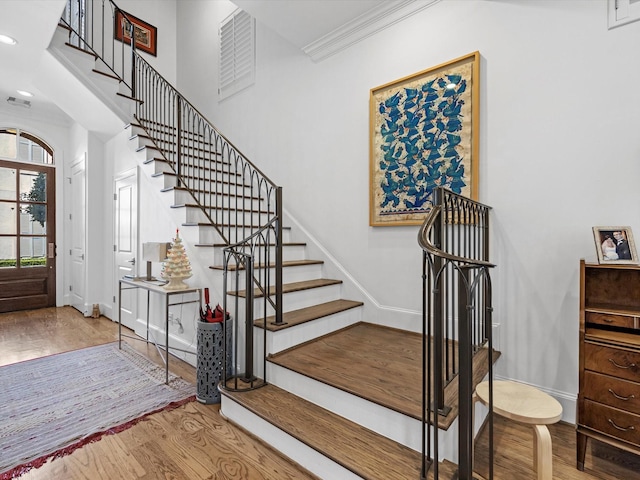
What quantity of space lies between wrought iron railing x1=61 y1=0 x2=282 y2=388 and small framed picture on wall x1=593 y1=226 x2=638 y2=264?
2.07m

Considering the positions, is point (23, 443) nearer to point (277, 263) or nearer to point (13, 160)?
point (277, 263)

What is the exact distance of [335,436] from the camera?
70.6 inches

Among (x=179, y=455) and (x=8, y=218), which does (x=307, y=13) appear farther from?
(x=8, y=218)

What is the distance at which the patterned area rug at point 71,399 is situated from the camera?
2016 millimetres

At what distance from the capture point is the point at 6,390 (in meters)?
2.72

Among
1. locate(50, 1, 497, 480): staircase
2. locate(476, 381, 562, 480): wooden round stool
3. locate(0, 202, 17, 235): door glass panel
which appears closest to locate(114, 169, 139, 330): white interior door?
locate(50, 1, 497, 480): staircase

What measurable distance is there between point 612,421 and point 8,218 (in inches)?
306

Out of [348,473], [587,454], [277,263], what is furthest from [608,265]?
[277,263]

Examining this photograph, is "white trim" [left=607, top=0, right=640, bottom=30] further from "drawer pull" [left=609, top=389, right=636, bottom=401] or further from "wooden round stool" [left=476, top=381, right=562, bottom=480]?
"wooden round stool" [left=476, top=381, right=562, bottom=480]

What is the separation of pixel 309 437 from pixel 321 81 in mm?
3504

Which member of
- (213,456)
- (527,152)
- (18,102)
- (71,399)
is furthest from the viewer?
(18,102)

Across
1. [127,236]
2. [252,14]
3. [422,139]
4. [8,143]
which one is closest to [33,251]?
[8,143]

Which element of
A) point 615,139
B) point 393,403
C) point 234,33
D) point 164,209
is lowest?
point 393,403

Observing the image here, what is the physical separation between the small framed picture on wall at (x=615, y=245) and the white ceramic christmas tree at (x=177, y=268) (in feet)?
10.4
